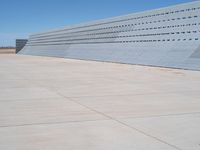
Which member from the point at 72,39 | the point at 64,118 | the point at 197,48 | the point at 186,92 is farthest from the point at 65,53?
the point at 64,118

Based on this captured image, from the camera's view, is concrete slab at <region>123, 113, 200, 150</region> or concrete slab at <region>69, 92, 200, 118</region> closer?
concrete slab at <region>123, 113, 200, 150</region>

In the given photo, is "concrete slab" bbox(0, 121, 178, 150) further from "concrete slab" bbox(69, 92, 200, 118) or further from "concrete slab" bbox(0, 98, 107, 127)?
"concrete slab" bbox(69, 92, 200, 118)

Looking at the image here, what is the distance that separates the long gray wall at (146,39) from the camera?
28056 millimetres

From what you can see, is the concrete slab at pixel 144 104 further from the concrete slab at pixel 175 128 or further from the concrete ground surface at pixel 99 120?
the concrete slab at pixel 175 128

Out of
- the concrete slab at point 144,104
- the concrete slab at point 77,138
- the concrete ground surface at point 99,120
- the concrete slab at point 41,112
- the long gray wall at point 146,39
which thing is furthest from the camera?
the long gray wall at point 146,39

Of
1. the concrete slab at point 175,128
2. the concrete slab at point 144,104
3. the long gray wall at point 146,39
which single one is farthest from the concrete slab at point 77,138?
the long gray wall at point 146,39

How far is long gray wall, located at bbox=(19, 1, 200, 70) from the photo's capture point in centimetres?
2806

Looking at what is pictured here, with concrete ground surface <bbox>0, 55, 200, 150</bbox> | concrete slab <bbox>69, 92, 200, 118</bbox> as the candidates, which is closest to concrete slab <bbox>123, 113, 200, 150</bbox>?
concrete ground surface <bbox>0, 55, 200, 150</bbox>

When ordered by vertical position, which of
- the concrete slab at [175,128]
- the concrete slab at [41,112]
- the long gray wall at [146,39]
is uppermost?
the long gray wall at [146,39]

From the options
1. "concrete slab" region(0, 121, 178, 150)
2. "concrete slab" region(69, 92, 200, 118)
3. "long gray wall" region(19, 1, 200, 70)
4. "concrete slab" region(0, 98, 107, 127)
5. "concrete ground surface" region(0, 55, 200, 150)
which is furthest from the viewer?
"long gray wall" region(19, 1, 200, 70)

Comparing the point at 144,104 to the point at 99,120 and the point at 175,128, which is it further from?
the point at 175,128

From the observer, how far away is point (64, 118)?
23.7ft

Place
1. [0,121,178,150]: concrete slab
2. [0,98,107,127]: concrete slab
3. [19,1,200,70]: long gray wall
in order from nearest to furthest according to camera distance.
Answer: [0,121,178,150]: concrete slab, [0,98,107,127]: concrete slab, [19,1,200,70]: long gray wall

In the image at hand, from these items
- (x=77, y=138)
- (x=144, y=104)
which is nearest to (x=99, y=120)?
(x=77, y=138)
